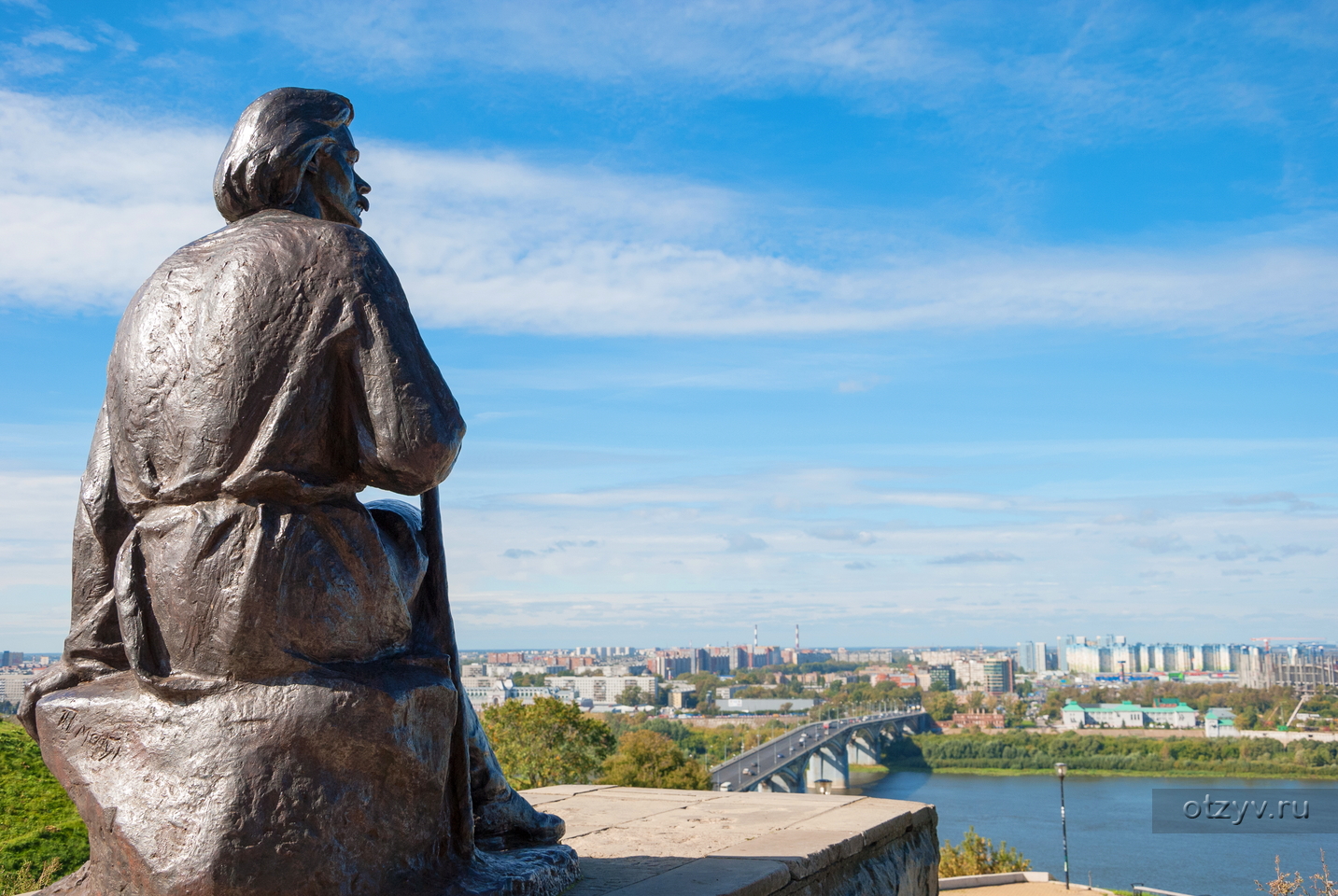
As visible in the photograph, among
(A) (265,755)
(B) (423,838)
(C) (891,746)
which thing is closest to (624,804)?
(B) (423,838)

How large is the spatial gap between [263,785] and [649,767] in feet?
61.1

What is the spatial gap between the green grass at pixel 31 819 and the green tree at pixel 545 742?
35.0 feet

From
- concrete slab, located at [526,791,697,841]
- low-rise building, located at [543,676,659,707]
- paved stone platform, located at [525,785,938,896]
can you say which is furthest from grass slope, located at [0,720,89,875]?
low-rise building, located at [543,676,659,707]

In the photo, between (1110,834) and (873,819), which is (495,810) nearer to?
(873,819)

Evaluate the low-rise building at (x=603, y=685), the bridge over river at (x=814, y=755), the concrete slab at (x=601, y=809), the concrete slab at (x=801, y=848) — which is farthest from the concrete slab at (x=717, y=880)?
the low-rise building at (x=603, y=685)

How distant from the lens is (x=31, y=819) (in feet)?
31.0

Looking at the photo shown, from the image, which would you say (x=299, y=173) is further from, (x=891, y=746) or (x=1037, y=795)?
(x=891, y=746)

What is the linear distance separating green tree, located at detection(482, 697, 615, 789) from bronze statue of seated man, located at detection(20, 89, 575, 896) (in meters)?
18.1

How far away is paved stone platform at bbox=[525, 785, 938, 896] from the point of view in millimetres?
3926

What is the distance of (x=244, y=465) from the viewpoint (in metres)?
2.67

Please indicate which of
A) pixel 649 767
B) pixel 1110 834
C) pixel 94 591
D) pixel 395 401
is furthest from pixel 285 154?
pixel 1110 834

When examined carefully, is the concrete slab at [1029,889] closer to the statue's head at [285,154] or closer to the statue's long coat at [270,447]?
the statue's long coat at [270,447]

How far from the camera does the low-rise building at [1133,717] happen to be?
80.9 metres

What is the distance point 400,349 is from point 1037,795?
2264 inches
